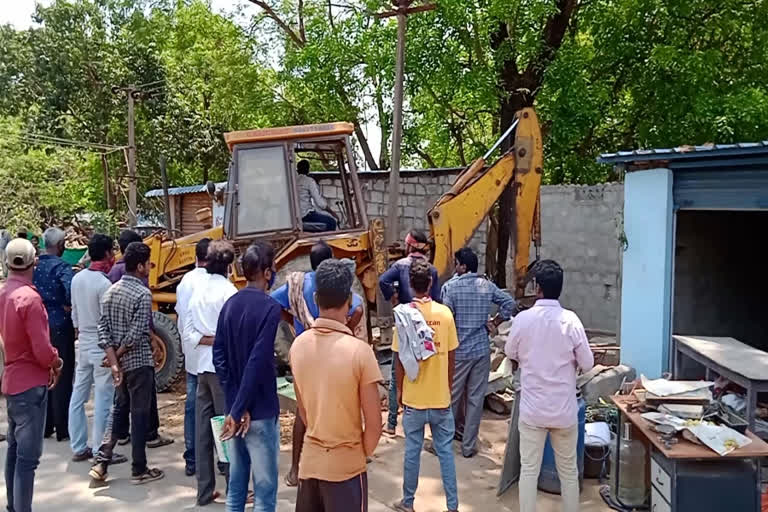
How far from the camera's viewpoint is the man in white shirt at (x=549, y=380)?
13.4ft

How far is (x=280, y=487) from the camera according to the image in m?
5.22

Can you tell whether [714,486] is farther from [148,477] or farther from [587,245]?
[587,245]

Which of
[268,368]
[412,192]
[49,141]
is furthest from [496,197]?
[49,141]

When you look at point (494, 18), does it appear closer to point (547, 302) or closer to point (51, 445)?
point (547, 302)

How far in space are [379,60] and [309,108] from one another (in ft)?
11.4

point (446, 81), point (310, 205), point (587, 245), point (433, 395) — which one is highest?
point (446, 81)

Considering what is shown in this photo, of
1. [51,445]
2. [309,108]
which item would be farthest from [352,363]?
[309,108]

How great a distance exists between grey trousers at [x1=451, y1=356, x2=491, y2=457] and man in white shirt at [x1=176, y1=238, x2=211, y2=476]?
2194 millimetres

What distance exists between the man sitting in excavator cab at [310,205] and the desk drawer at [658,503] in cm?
447

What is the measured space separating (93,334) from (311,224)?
9.26 feet

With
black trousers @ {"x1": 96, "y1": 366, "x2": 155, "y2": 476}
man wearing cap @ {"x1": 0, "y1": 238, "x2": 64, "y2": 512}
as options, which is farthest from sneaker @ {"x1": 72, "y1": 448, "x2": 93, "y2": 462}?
man wearing cap @ {"x1": 0, "y1": 238, "x2": 64, "y2": 512}

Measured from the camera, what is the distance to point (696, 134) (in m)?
11.6

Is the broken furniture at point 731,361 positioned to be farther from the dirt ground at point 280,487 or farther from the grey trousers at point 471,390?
the grey trousers at point 471,390

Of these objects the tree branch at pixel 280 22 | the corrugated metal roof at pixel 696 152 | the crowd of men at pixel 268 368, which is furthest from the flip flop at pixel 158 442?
the tree branch at pixel 280 22
